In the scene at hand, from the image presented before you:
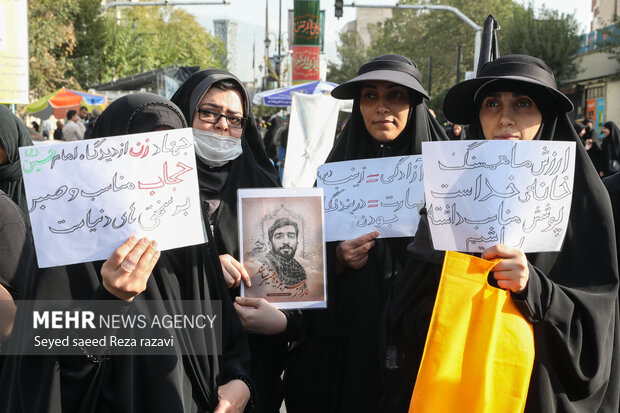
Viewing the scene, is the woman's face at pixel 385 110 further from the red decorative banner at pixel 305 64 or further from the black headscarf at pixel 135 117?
the red decorative banner at pixel 305 64

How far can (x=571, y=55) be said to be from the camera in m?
30.8

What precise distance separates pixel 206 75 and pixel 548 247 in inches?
69.3

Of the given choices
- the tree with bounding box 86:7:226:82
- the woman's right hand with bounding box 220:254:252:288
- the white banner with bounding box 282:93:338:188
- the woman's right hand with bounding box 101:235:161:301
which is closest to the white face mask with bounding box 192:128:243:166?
the woman's right hand with bounding box 220:254:252:288

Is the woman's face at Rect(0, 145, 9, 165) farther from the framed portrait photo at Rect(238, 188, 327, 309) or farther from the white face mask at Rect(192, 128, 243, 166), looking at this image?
the framed portrait photo at Rect(238, 188, 327, 309)

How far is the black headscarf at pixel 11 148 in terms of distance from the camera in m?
3.19

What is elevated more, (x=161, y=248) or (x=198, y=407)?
(x=161, y=248)

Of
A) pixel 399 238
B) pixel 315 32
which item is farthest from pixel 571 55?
pixel 399 238

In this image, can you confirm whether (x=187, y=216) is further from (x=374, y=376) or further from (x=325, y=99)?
(x=325, y=99)

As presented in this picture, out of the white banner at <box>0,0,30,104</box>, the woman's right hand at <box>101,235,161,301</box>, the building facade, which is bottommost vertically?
the woman's right hand at <box>101,235,161,301</box>

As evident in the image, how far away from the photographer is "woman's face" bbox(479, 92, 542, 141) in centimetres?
232

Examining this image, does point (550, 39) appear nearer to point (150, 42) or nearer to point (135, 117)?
point (150, 42)

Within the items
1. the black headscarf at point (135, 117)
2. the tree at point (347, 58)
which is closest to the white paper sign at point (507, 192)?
the black headscarf at point (135, 117)

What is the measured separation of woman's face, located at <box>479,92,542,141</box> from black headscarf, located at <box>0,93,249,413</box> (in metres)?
→ 1.10

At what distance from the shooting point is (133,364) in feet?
6.25
